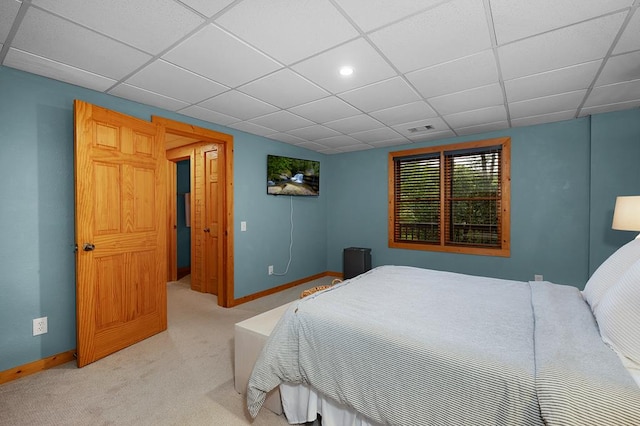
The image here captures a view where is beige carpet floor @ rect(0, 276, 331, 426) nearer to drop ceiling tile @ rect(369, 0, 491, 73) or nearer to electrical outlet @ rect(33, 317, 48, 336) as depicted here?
electrical outlet @ rect(33, 317, 48, 336)

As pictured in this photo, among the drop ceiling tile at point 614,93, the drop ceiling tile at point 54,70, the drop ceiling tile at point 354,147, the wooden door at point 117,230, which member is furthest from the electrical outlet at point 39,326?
the drop ceiling tile at point 614,93

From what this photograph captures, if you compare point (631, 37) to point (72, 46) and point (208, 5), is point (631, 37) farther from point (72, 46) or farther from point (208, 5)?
point (72, 46)

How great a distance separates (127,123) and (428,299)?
3049 mm

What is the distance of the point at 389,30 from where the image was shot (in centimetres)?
182

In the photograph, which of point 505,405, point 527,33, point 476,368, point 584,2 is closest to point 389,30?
point 527,33

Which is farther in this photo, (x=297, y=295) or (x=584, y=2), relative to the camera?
(x=297, y=295)

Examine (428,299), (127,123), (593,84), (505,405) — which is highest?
(593,84)

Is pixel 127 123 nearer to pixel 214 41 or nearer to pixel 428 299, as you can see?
pixel 214 41

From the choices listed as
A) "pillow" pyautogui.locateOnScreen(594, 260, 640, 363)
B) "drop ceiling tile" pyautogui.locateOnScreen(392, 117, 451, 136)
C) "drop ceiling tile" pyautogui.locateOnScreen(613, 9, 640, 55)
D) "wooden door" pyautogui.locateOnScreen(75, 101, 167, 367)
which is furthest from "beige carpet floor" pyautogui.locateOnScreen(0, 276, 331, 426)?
"drop ceiling tile" pyautogui.locateOnScreen(392, 117, 451, 136)

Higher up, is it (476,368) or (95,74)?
(95,74)

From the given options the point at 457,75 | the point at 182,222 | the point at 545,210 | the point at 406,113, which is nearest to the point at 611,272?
the point at 457,75

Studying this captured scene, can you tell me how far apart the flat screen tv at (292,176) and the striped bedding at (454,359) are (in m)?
2.75

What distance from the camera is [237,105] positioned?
3.10 metres

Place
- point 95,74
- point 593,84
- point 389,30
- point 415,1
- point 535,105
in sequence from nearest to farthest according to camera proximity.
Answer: point 415,1, point 389,30, point 95,74, point 593,84, point 535,105
